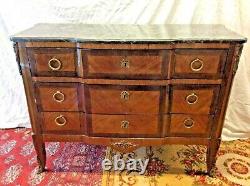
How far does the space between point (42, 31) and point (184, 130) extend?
44.2 inches

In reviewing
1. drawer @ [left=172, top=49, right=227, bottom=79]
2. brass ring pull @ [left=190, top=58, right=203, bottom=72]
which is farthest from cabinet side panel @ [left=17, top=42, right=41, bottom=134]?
brass ring pull @ [left=190, top=58, right=203, bottom=72]

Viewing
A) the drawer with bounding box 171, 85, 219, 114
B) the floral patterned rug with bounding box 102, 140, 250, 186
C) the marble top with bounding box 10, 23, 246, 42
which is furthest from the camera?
the floral patterned rug with bounding box 102, 140, 250, 186

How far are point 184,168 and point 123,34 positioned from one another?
1.10 metres

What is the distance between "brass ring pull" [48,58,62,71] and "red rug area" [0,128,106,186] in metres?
0.81

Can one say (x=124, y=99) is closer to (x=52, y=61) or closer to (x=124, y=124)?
(x=124, y=124)

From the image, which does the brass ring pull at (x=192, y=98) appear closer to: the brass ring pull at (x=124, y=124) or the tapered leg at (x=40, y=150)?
the brass ring pull at (x=124, y=124)

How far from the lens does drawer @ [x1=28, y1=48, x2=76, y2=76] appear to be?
1.48 metres

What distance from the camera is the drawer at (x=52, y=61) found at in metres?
1.48

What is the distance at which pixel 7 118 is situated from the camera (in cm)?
236

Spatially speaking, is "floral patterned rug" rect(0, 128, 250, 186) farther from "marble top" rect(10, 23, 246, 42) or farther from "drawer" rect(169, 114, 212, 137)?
"marble top" rect(10, 23, 246, 42)

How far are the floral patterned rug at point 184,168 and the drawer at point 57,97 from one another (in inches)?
24.0

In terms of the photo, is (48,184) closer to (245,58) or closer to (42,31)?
(42,31)

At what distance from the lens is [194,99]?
61.5 inches

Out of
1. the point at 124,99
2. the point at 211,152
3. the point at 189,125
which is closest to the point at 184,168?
the point at 211,152
